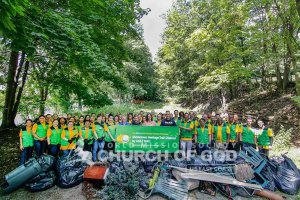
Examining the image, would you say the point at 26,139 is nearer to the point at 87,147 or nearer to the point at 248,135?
the point at 87,147

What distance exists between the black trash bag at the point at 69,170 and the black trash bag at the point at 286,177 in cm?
587

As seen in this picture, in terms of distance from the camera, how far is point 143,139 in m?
7.18

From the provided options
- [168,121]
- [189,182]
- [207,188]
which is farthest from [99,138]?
[207,188]

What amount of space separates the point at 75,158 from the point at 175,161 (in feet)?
10.1

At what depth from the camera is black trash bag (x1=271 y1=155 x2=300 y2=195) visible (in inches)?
250

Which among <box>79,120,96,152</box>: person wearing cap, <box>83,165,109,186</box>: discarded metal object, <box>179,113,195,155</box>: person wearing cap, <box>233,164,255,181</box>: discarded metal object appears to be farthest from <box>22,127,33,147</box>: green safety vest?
<box>233,164,255,181</box>: discarded metal object

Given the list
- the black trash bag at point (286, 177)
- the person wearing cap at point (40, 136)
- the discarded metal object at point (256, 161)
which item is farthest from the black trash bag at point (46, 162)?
the black trash bag at point (286, 177)

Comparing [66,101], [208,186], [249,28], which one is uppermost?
[249,28]

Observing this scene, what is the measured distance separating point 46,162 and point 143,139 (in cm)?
297

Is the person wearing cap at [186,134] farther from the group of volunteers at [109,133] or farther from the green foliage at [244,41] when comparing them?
the green foliage at [244,41]

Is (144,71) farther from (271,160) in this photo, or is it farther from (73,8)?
(271,160)

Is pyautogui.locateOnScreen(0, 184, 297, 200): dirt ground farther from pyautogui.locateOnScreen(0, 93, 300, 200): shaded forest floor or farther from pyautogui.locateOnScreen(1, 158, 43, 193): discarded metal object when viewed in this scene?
pyautogui.locateOnScreen(1, 158, 43, 193): discarded metal object

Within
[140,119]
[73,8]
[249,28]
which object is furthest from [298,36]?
[73,8]

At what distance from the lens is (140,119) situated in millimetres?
8344
